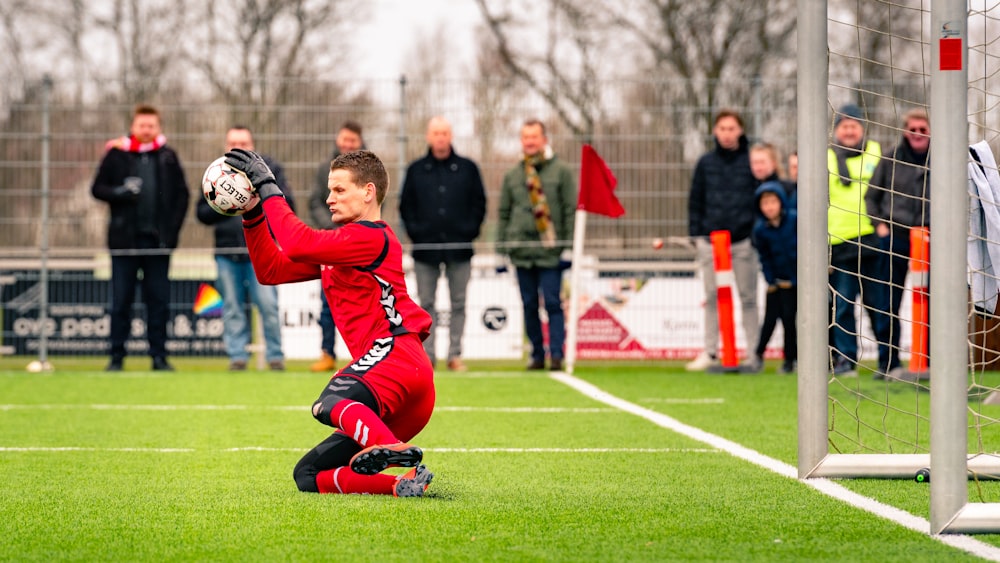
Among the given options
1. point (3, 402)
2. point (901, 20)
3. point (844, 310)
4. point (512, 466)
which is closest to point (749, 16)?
point (901, 20)

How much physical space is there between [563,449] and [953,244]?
296 cm

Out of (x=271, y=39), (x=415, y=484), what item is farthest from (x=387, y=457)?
(x=271, y=39)

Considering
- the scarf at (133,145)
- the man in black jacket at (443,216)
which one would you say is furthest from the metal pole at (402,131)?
the scarf at (133,145)

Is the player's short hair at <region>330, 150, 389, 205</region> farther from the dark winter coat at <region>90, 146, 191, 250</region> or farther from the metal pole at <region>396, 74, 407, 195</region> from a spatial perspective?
the metal pole at <region>396, 74, 407, 195</region>

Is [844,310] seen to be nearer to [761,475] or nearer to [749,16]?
[761,475]

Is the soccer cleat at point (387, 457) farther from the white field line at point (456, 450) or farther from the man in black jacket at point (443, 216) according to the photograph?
the man in black jacket at point (443, 216)

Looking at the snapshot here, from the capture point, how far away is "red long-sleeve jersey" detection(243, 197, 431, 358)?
5.03 meters

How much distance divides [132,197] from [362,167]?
Result: 24.8 ft

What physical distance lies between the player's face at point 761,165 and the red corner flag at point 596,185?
1.35m

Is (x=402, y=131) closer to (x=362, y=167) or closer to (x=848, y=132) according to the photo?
(x=848, y=132)

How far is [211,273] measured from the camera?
14.0 metres

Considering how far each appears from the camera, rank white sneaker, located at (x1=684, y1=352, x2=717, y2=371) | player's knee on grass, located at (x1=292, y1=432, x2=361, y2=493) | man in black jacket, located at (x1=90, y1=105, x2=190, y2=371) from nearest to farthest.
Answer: player's knee on grass, located at (x1=292, y1=432, x2=361, y2=493) → man in black jacket, located at (x1=90, y1=105, x2=190, y2=371) → white sneaker, located at (x1=684, y1=352, x2=717, y2=371)

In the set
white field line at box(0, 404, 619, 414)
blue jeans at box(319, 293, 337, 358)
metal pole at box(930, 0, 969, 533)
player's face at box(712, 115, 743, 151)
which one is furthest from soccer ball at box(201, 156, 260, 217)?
player's face at box(712, 115, 743, 151)

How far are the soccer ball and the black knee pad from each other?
78cm
